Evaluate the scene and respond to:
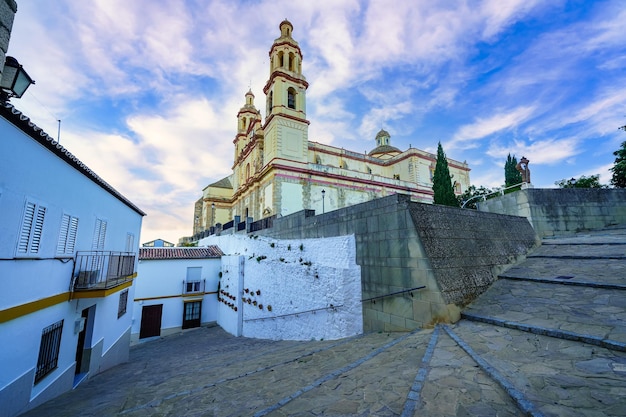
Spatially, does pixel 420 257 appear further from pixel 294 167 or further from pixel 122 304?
pixel 294 167

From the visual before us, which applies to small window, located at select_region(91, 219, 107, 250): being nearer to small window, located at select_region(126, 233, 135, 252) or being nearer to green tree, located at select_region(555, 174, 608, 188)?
small window, located at select_region(126, 233, 135, 252)

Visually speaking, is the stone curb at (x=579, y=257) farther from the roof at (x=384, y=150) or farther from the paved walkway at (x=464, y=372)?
the roof at (x=384, y=150)

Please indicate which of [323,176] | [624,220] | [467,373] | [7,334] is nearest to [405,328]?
[467,373]

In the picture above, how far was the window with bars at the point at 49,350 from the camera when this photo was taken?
500 cm

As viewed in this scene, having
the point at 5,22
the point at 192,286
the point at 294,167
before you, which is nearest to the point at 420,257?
the point at 5,22

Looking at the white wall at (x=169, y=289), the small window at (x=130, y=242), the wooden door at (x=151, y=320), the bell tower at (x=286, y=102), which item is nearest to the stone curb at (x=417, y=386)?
the small window at (x=130, y=242)

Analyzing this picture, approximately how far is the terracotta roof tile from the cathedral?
4.74m

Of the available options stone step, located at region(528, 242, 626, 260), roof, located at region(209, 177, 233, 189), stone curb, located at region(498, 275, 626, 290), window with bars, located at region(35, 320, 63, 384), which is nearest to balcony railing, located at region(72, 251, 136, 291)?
window with bars, located at region(35, 320, 63, 384)

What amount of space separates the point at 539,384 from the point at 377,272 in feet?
12.5

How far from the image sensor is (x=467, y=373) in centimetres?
329

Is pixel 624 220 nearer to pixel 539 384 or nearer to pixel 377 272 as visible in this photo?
pixel 377 272

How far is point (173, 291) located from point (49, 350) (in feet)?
37.5

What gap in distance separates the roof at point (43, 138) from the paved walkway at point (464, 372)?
15.0ft

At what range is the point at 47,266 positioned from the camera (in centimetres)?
507
